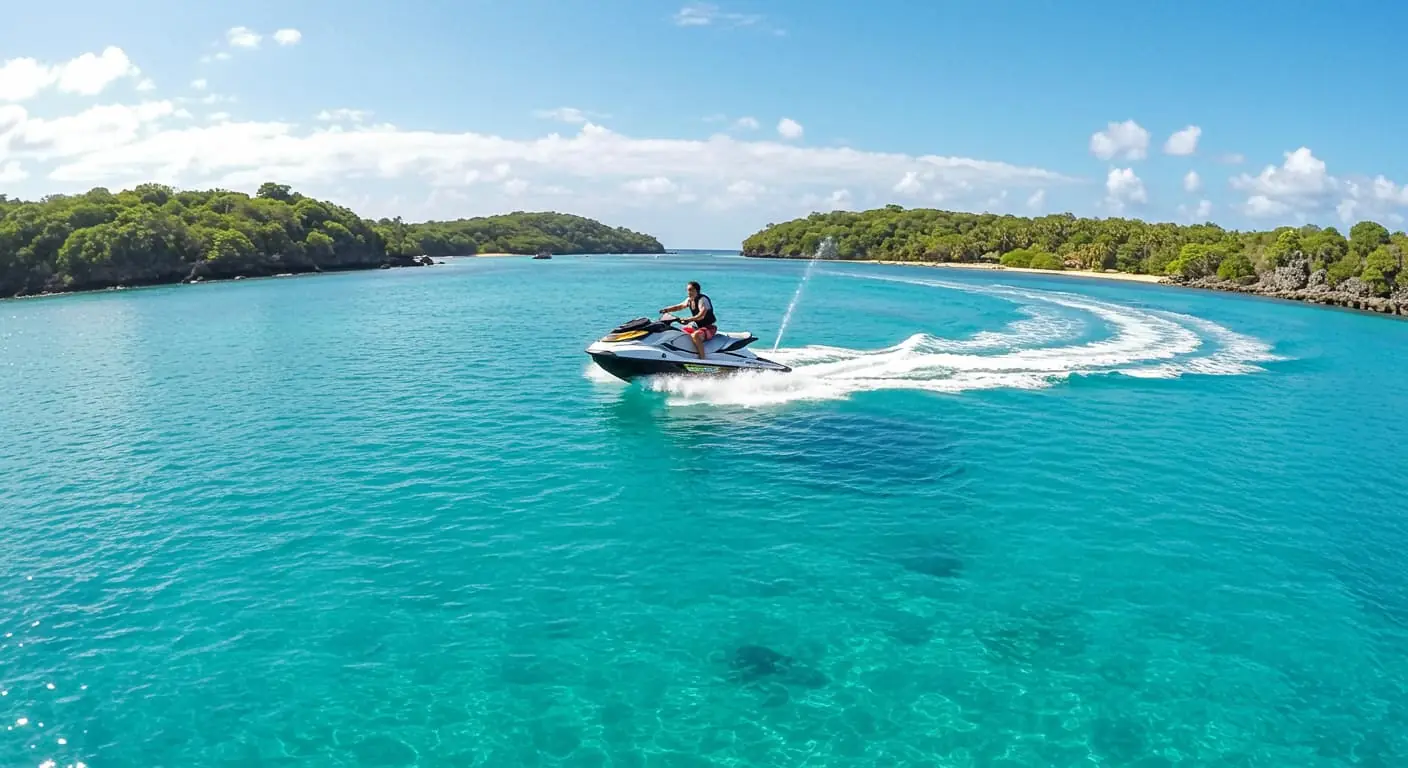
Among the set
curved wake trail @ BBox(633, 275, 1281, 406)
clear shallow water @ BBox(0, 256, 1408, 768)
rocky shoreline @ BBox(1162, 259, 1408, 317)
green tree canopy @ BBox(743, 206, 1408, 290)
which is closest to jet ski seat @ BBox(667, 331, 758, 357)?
curved wake trail @ BBox(633, 275, 1281, 406)

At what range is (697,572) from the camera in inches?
607

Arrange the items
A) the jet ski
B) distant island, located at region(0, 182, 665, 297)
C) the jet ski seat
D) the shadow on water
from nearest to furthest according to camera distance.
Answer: the shadow on water
the jet ski
the jet ski seat
distant island, located at region(0, 182, 665, 297)

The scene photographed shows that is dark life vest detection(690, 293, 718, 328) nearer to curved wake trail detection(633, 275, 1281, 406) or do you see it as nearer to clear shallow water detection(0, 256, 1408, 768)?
curved wake trail detection(633, 275, 1281, 406)

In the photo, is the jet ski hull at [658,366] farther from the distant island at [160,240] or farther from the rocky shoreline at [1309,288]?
the distant island at [160,240]

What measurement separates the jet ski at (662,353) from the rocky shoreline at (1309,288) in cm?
8929

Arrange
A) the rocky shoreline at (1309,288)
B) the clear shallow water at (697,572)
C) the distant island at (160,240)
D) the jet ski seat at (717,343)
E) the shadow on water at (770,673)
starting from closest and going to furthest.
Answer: the clear shallow water at (697,572) → the shadow on water at (770,673) → the jet ski seat at (717,343) → the rocky shoreline at (1309,288) → the distant island at (160,240)

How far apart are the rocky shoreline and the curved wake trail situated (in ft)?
146

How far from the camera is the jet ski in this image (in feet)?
95.3

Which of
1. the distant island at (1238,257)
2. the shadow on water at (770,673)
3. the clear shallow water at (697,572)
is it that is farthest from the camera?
the distant island at (1238,257)

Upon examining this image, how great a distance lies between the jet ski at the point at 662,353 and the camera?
29.1 metres

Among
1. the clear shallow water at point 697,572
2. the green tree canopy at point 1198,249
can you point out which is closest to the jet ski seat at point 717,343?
the clear shallow water at point 697,572

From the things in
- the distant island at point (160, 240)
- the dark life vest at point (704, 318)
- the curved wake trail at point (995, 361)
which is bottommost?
the curved wake trail at point (995, 361)

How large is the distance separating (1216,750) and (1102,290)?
333 ft

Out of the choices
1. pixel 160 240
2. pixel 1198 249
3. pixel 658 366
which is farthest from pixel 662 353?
pixel 1198 249
